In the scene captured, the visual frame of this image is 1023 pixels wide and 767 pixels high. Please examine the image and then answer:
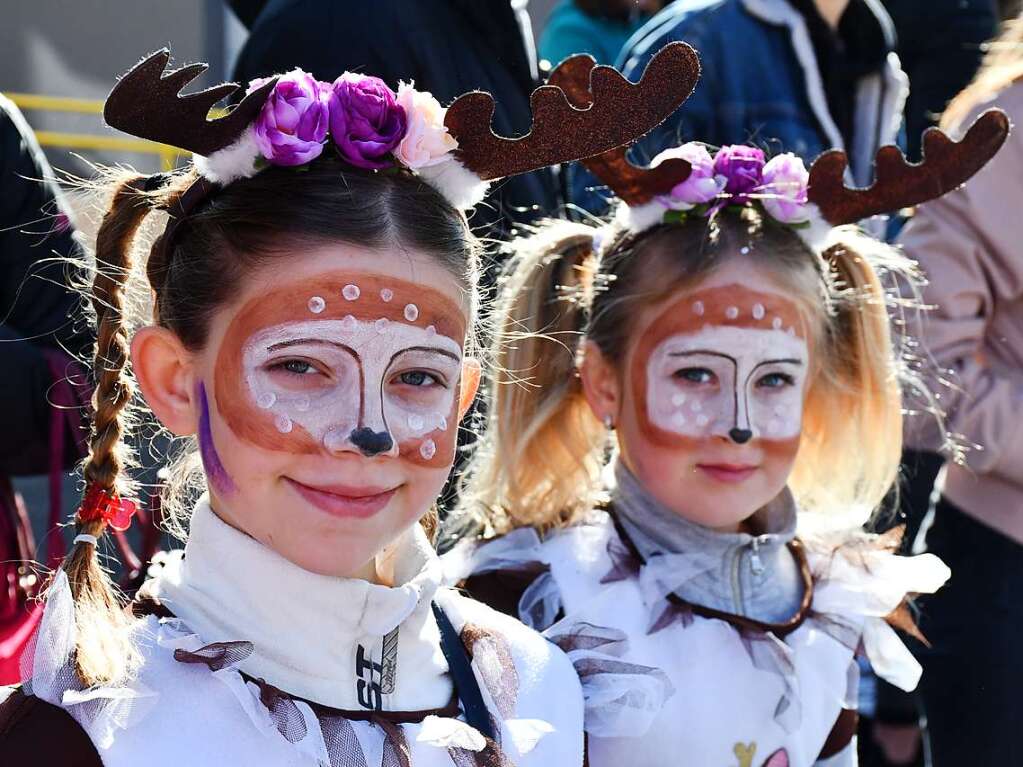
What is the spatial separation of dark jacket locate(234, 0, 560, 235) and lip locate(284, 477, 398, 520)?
0.97 metres

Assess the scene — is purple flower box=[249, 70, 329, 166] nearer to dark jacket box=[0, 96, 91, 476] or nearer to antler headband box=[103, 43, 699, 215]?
antler headband box=[103, 43, 699, 215]

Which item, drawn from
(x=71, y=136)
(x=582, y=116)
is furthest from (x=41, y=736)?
(x=71, y=136)

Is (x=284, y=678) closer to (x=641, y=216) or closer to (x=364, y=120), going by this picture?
(x=364, y=120)

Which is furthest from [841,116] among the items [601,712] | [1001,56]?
[601,712]

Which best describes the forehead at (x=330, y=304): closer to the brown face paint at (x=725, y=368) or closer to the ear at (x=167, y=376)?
the ear at (x=167, y=376)

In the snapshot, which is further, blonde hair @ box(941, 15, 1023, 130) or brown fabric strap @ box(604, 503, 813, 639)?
blonde hair @ box(941, 15, 1023, 130)

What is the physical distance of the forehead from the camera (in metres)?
1.83

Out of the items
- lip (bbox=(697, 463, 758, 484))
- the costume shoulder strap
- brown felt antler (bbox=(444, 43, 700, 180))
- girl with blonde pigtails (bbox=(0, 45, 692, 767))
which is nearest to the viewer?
the costume shoulder strap

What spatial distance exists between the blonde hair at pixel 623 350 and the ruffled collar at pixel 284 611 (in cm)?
86

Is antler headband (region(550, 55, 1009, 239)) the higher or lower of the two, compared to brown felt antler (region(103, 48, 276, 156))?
lower

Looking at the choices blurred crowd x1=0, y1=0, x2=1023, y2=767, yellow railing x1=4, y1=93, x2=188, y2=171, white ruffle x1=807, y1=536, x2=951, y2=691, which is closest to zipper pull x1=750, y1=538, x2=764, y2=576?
white ruffle x1=807, y1=536, x2=951, y2=691

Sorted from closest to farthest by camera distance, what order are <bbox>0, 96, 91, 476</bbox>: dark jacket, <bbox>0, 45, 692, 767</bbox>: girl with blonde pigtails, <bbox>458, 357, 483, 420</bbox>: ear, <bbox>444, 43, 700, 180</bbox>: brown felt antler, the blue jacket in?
<bbox>0, 45, 692, 767</bbox>: girl with blonde pigtails, <bbox>444, 43, 700, 180</bbox>: brown felt antler, <bbox>458, 357, 483, 420</bbox>: ear, <bbox>0, 96, 91, 476</bbox>: dark jacket, the blue jacket

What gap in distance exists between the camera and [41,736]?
1649 millimetres

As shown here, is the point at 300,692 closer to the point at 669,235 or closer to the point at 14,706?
the point at 14,706
